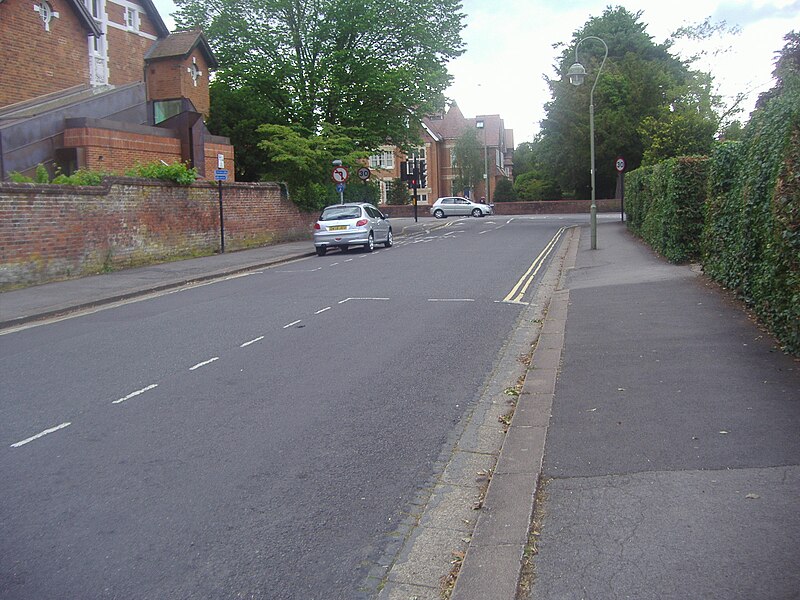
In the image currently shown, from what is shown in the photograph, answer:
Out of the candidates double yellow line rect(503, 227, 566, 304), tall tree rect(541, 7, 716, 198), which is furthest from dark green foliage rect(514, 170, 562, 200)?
double yellow line rect(503, 227, 566, 304)

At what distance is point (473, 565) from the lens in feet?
12.4

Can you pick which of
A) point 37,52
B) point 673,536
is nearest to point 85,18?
point 37,52

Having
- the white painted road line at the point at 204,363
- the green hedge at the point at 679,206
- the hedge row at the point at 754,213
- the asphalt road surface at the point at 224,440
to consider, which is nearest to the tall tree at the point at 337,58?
the green hedge at the point at 679,206

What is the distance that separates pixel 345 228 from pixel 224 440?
754 inches

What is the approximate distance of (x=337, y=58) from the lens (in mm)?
36031

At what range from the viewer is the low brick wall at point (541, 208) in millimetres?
60000

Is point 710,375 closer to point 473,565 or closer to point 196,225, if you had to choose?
point 473,565

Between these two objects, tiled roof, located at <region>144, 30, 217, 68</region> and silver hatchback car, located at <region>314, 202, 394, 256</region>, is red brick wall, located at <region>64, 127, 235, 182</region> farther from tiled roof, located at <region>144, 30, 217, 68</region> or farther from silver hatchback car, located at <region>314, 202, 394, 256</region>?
silver hatchback car, located at <region>314, 202, 394, 256</region>

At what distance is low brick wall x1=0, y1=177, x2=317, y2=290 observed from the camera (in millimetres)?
16641

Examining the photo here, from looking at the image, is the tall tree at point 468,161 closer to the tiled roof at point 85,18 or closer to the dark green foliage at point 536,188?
the dark green foliage at point 536,188

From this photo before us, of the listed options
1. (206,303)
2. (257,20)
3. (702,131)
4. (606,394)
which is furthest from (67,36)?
(606,394)

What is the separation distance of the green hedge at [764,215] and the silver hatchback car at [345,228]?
13.5m

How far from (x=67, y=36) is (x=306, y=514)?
29.8m

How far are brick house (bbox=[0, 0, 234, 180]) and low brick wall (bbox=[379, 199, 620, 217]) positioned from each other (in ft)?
104
